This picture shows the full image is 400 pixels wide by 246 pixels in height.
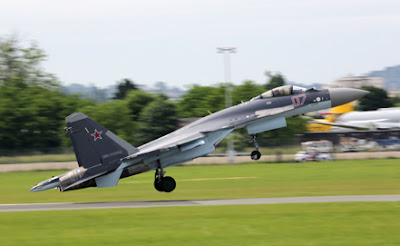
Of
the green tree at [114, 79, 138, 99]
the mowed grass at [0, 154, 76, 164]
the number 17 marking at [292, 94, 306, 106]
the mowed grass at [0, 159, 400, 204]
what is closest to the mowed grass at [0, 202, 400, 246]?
the mowed grass at [0, 159, 400, 204]

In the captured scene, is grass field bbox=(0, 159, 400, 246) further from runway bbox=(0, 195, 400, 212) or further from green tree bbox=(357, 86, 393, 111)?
green tree bbox=(357, 86, 393, 111)

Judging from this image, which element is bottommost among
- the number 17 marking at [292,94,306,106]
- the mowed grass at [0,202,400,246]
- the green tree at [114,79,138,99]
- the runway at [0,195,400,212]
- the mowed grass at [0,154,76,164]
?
the mowed grass at [0,202,400,246]

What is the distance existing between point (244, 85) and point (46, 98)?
91.6 feet

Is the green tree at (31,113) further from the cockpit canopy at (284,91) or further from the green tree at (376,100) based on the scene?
the green tree at (376,100)

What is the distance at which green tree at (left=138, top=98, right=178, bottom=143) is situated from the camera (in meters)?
67.8

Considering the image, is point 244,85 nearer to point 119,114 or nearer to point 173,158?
point 119,114

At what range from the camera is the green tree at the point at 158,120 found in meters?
67.8

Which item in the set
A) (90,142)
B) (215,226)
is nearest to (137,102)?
(90,142)

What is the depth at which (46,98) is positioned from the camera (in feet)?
239

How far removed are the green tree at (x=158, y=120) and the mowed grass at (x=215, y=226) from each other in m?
47.2

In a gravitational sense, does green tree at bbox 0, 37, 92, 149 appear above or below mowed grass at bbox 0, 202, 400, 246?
above

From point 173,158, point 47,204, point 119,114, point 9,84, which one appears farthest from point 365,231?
point 9,84

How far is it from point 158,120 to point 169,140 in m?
44.2

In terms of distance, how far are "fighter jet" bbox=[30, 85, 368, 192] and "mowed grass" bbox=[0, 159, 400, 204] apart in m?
1.51
